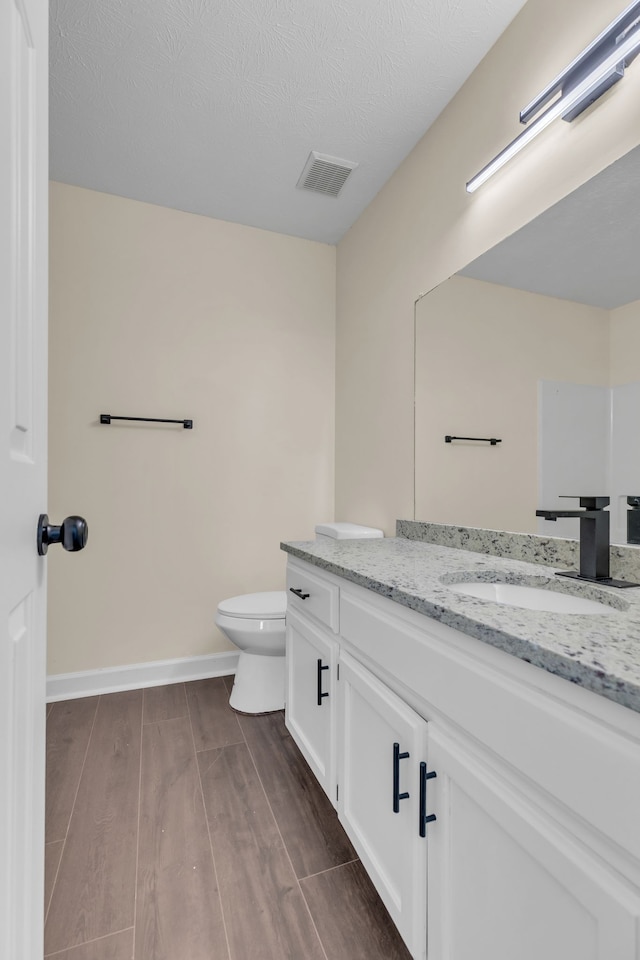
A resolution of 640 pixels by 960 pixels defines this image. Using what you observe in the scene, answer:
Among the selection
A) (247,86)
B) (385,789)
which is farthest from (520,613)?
(247,86)

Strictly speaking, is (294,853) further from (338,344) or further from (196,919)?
(338,344)

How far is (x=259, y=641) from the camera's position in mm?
1944

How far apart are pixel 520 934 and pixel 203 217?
278 centimetres

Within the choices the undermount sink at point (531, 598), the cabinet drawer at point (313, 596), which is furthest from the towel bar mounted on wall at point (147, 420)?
the undermount sink at point (531, 598)

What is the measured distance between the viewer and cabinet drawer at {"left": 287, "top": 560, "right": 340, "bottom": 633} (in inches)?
51.2

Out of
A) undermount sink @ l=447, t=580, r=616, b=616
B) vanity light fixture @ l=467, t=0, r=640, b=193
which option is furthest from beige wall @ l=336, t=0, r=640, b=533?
undermount sink @ l=447, t=580, r=616, b=616

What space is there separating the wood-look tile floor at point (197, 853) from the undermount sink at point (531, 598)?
77 cm

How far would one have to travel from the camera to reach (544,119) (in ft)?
4.09

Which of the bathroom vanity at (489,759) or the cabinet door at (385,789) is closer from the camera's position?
the bathroom vanity at (489,759)

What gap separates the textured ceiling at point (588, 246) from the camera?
3.72 feet

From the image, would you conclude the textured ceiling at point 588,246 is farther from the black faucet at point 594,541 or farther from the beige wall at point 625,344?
the black faucet at point 594,541

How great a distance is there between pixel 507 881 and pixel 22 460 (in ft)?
2.87

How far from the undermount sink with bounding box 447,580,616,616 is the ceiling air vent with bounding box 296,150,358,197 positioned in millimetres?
1820

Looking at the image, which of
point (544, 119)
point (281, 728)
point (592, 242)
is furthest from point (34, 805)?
point (544, 119)
